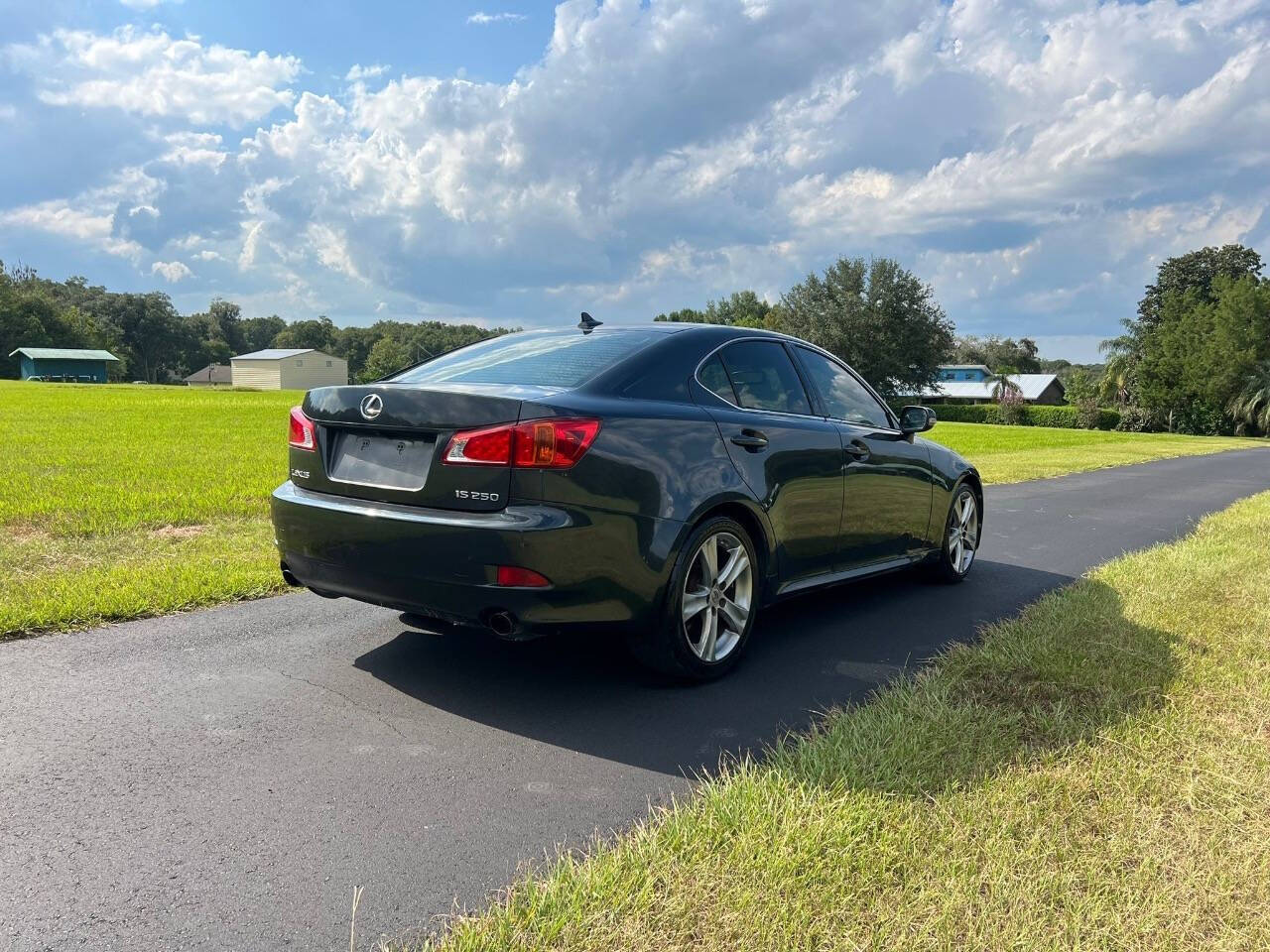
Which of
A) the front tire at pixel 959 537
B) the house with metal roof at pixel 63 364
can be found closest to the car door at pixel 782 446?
the front tire at pixel 959 537

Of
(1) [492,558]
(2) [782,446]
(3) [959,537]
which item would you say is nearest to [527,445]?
(1) [492,558]

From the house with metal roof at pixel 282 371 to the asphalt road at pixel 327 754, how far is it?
104 metres

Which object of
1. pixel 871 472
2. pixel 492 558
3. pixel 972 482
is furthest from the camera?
pixel 972 482

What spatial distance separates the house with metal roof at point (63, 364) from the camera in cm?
9388

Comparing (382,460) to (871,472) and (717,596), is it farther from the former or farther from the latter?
(871,472)

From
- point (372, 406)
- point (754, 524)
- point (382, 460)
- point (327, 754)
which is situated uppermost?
point (372, 406)

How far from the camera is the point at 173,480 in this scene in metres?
10.9

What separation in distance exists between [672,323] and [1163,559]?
476cm

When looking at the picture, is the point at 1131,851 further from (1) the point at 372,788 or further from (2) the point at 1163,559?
(2) the point at 1163,559

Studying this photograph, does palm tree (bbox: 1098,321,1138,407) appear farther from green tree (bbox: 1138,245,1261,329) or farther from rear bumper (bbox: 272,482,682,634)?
rear bumper (bbox: 272,482,682,634)

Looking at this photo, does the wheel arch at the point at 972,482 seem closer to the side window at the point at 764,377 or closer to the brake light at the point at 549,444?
the side window at the point at 764,377

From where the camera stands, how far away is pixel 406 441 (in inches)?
148

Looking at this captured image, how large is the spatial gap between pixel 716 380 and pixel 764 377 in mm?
486

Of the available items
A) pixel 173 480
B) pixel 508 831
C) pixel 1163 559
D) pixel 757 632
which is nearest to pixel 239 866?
pixel 508 831
